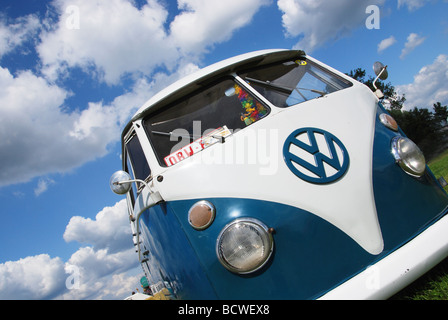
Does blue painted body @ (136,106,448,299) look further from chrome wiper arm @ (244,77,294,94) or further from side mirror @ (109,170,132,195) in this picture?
chrome wiper arm @ (244,77,294,94)

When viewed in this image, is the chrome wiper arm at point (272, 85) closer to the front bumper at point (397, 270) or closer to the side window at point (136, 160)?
the side window at point (136, 160)

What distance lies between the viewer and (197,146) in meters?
2.47

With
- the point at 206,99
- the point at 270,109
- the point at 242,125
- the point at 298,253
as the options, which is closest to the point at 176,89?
the point at 206,99

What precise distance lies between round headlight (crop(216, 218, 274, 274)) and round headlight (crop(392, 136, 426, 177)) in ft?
3.91

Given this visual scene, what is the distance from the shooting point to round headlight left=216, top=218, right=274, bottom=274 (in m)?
1.82

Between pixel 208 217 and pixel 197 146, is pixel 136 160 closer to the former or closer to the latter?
pixel 197 146

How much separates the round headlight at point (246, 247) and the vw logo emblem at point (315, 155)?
507mm

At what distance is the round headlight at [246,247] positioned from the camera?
1.82m

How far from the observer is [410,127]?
27.9 metres

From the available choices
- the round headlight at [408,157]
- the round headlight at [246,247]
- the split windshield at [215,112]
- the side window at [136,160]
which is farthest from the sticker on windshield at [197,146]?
the round headlight at [408,157]

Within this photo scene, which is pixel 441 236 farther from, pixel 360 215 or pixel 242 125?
pixel 242 125

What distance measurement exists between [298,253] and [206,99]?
1.50m

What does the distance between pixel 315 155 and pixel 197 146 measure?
0.91 meters

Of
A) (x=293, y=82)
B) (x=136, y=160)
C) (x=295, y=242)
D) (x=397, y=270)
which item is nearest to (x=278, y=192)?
(x=295, y=242)
